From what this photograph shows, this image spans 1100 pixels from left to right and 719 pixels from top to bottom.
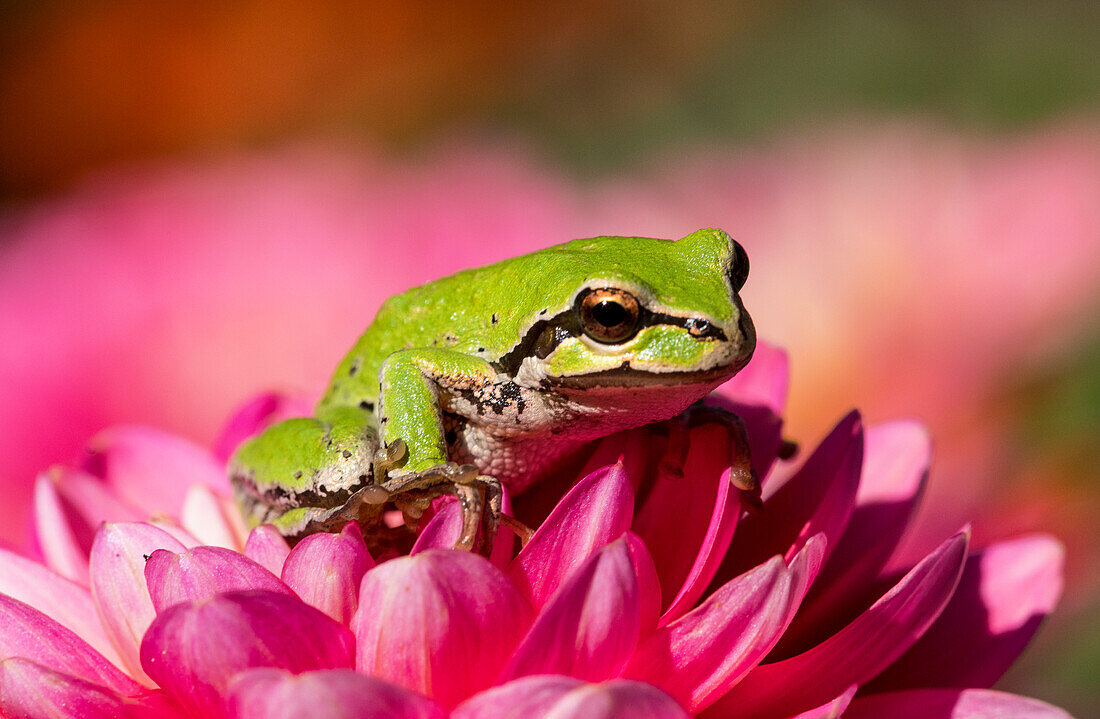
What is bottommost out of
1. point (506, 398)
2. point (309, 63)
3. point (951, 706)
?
point (951, 706)

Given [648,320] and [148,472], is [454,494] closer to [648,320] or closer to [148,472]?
Result: [648,320]

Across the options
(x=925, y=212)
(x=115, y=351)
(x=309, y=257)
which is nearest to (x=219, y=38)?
(x=309, y=257)

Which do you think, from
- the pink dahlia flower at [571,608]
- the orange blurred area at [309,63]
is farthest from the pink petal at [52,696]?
the orange blurred area at [309,63]

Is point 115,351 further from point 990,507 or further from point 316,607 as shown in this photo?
point 990,507

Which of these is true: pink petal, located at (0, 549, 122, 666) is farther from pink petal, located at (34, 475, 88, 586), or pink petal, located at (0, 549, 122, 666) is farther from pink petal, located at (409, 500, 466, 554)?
pink petal, located at (409, 500, 466, 554)

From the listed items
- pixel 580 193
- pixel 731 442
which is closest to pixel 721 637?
pixel 731 442

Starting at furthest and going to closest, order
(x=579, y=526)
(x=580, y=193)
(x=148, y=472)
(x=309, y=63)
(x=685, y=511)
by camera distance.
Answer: (x=309, y=63)
(x=580, y=193)
(x=148, y=472)
(x=685, y=511)
(x=579, y=526)

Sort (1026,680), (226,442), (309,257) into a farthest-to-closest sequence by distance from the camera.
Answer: (309,257) → (1026,680) → (226,442)
